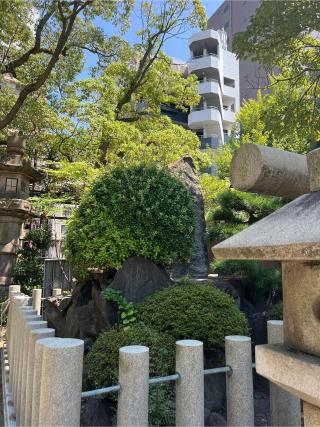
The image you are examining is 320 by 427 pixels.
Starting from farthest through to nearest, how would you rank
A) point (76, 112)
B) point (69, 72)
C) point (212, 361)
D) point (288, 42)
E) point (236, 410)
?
1. point (69, 72)
2. point (76, 112)
3. point (288, 42)
4. point (212, 361)
5. point (236, 410)

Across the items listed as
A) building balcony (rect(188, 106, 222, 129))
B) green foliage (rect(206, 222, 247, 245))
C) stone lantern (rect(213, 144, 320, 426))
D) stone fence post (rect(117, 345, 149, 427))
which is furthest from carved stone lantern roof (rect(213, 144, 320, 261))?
building balcony (rect(188, 106, 222, 129))

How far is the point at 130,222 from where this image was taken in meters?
4.77

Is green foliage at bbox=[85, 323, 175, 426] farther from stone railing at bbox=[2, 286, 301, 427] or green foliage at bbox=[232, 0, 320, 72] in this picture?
green foliage at bbox=[232, 0, 320, 72]

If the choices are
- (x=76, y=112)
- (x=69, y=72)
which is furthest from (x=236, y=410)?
(x=69, y=72)

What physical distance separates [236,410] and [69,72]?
13506mm

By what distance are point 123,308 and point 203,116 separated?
27327 millimetres

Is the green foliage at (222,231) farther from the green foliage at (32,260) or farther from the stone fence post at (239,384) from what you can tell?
the green foliage at (32,260)

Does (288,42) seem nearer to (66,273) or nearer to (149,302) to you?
(149,302)

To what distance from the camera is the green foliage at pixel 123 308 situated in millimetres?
4020

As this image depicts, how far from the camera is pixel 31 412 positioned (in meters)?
2.62

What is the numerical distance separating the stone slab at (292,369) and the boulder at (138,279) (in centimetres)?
275

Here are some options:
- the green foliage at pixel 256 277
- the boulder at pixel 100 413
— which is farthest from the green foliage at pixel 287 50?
the boulder at pixel 100 413

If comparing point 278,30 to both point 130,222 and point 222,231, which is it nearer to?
point 222,231

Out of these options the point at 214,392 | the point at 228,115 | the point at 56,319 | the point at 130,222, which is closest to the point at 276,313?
the point at 214,392
